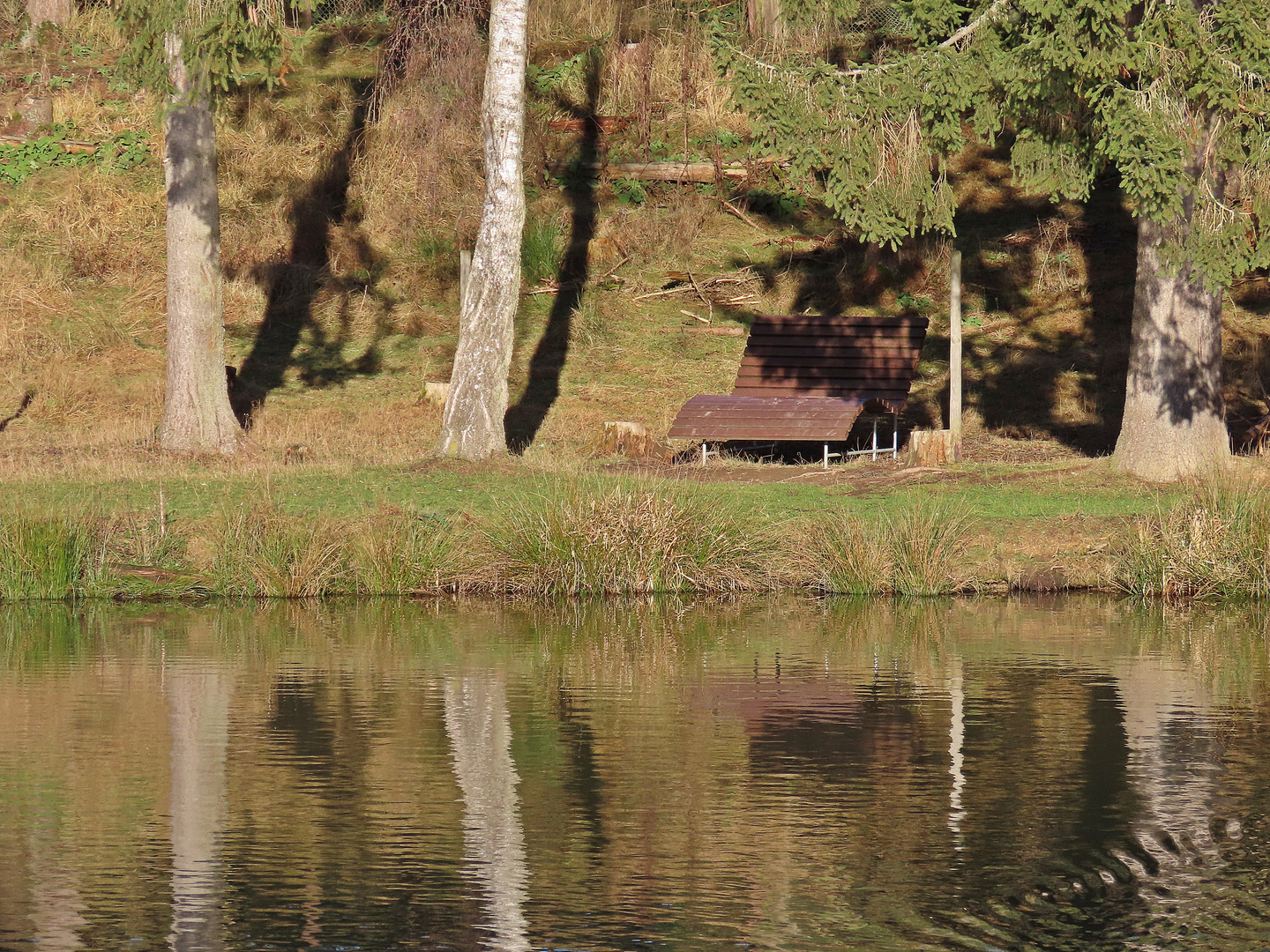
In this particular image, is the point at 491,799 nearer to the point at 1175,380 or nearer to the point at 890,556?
the point at 890,556

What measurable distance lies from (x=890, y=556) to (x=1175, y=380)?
506 centimetres

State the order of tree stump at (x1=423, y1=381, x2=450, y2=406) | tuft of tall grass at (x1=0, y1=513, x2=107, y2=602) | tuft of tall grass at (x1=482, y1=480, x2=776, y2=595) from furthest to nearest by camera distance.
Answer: tree stump at (x1=423, y1=381, x2=450, y2=406)
tuft of tall grass at (x1=482, y1=480, x2=776, y2=595)
tuft of tall grass at (x1=0, y1=513, x2=107, y2=602)

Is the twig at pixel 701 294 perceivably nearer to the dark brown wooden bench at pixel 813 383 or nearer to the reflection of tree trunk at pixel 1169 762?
the dark brown wooden bench at pixel 813 383

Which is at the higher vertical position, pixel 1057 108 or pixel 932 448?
pixel 1057 108

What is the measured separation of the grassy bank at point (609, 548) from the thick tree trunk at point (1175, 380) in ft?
8.65

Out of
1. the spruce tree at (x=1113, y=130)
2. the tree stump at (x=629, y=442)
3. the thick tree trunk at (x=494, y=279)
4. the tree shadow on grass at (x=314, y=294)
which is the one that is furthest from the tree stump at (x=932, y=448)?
the tree shadow on grass at (x=314, y=294)

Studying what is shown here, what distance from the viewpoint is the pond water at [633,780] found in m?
7.46

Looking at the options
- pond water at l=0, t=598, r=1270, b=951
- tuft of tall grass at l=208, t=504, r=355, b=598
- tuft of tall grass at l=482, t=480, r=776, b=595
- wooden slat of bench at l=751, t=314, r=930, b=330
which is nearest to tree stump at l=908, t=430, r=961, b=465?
wooden slat of bench at l=751, t=314, r=930, b=330

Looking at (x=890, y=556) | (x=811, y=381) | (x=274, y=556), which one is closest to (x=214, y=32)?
(x=274, y=556)

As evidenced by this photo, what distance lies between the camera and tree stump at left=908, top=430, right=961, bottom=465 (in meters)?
21.0

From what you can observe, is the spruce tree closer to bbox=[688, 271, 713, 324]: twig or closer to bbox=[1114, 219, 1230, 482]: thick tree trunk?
bbox=[1114, 219, 1230, 482]: thick tree trunk

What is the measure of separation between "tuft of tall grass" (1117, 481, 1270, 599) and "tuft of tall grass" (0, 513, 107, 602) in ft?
29.4

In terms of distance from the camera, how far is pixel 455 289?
95.2 ft

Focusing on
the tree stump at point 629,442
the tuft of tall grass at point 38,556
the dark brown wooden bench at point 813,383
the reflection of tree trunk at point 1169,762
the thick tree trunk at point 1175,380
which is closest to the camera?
the reflection of tree trunk at point 1169,762
